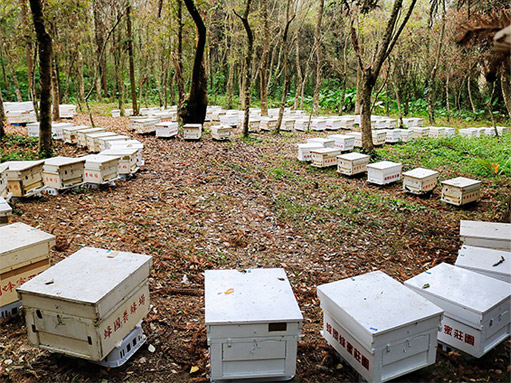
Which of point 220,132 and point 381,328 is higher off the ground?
point 220,132

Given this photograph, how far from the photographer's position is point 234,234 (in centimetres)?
754

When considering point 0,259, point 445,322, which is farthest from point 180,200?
point 445,322

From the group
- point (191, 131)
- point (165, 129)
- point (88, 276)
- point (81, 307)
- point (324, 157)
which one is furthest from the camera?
point (191, 131)

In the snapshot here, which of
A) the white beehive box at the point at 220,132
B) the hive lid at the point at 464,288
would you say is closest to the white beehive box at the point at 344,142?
the white beehive box at the point at 220,132

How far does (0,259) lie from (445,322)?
4.78 m

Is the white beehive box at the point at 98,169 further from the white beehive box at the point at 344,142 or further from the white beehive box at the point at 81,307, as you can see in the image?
the white beehive box at the point at 344,142

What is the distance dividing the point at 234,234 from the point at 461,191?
5948 millimetres

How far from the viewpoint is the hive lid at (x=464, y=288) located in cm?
385

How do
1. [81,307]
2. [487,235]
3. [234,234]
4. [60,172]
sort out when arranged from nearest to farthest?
1. [81,307]
2. [487,235]
3. [234,234]
4. [60,172]

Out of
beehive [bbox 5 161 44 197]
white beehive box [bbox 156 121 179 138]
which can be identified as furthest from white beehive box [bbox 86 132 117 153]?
beehive [bbox 5 161 44 197]

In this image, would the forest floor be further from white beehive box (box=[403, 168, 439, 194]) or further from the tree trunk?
the tree trunk

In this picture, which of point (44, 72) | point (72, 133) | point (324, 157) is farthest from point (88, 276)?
point (72, 133)

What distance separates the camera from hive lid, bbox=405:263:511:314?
12.6 feet

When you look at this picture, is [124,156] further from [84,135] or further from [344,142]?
[344,142]
